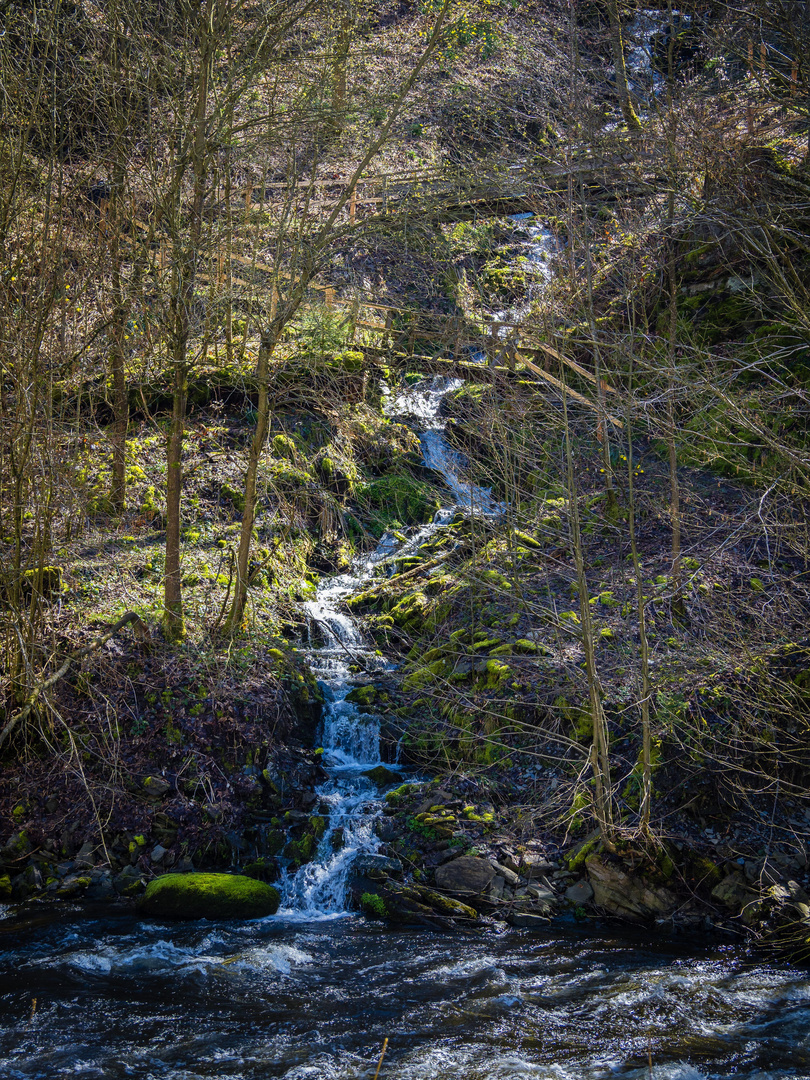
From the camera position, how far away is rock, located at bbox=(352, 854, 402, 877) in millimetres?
7773

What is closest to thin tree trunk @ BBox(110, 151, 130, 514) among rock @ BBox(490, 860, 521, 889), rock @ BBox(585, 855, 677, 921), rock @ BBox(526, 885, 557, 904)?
rock @ BBox(490, 860, 521, 889)

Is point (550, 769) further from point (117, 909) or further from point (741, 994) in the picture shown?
point (117, 909)

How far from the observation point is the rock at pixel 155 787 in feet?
26.3

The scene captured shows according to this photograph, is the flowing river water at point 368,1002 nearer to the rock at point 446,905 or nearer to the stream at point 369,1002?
the stream at point 369,1002

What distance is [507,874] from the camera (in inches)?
298

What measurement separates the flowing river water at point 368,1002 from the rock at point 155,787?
1.29 meters

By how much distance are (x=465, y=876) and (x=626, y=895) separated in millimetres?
1488

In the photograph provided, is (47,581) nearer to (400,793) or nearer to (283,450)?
(400,793)

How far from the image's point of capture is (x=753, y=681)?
7.66 metres

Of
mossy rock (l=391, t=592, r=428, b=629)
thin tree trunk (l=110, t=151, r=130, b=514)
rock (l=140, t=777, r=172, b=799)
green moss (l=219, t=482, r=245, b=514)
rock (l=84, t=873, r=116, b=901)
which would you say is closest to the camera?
rock (l=84, t=873, r=116, b=901)

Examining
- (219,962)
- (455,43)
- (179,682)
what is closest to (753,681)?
(219,962)

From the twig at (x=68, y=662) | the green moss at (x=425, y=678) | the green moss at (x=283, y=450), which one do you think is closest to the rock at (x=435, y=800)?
the green moss at (x=425, y=678)

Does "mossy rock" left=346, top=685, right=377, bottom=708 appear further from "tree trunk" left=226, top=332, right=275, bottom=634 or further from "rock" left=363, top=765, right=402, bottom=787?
"tree trunk" left=226, top=332, right=275, bottom=634

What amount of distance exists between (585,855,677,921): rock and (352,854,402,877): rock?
6.27 ft
